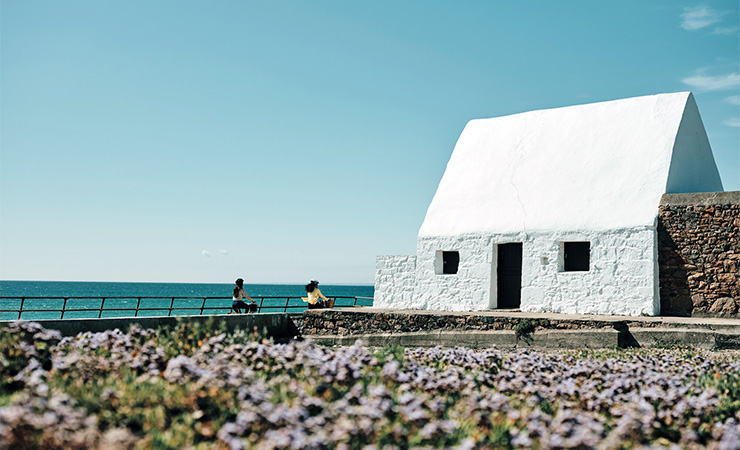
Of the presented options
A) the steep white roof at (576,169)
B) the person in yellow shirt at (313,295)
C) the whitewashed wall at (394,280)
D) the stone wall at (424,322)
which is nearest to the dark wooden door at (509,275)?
the steep white roof at (576,169)

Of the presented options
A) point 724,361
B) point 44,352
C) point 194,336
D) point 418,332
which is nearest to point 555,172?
point 418,332

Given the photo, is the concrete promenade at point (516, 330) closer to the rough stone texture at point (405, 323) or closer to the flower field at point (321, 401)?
the rough stone texture at point (405, 323)

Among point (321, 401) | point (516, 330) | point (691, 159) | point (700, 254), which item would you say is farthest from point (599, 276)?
point (321, 401)

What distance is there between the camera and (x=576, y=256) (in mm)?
17281

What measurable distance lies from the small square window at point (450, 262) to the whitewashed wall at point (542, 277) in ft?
1.34

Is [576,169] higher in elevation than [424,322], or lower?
higher

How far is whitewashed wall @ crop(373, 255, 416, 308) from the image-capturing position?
19.2m

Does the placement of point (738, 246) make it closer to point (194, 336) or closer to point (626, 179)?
point (626, 179)

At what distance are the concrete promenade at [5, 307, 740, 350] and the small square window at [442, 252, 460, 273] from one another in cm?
222

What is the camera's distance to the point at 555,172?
17.8 m

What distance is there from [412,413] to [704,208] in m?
12.5

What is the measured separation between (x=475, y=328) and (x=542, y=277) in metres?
2.69

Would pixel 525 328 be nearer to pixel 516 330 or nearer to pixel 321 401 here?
pixel 516 330

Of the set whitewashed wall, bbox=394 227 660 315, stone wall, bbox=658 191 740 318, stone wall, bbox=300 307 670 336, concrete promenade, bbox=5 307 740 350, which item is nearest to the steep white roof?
whitewashed wall, bbox=394 227 660 315
